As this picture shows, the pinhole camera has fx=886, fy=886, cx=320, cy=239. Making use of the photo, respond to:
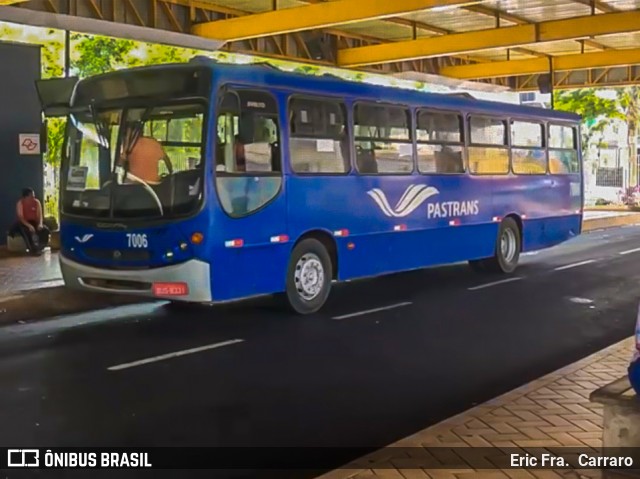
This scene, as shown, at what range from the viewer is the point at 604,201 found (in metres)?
38.3

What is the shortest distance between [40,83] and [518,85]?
79.1 feet

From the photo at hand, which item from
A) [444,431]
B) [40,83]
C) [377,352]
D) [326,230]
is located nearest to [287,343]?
[377,352]

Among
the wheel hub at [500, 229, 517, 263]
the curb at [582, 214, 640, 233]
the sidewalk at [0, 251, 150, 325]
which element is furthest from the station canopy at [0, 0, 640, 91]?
the sidewalk at [0, 251, 150, 325]

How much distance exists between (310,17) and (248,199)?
822cm

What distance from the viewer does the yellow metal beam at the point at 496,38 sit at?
63.2 ft

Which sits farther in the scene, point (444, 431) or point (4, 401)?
point (4, 401)

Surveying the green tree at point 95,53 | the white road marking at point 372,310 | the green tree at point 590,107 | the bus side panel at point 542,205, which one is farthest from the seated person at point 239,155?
the green tree at point 590,107

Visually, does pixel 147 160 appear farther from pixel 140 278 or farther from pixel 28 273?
pixel 28 273

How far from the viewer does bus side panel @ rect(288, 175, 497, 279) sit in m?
11.4

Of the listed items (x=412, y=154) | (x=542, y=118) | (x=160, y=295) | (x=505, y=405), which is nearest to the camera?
(x=505, y=405)

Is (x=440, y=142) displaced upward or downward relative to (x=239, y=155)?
upward

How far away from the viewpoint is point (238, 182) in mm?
10281

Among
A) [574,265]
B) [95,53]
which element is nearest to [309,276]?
[574,265]

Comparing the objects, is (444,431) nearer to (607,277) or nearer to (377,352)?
(377,352)
